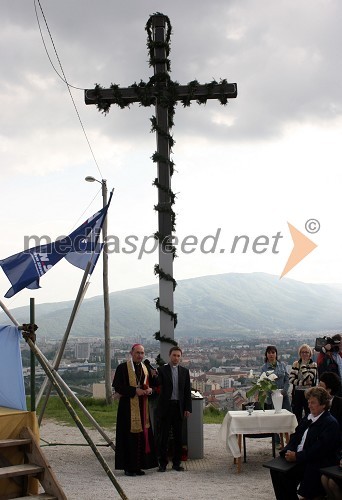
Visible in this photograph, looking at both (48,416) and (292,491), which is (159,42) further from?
(48,416)

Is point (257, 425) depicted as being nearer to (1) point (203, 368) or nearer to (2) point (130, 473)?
(2) point (130, 473)

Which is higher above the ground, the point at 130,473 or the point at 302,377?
the point at 302,377

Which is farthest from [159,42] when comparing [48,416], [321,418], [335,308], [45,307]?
[45,307]

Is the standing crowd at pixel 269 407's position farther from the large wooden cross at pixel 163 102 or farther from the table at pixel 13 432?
the table at pixel 13 432

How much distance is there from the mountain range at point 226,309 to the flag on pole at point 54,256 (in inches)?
1343

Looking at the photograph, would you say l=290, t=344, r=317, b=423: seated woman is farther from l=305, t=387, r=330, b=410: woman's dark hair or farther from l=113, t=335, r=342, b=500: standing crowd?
l=305, t=387, r=330, b=410: woman's dark hair

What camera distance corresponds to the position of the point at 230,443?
27.0ft

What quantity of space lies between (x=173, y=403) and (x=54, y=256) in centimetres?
246

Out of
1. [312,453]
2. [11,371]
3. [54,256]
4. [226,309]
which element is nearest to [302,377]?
[312,453]

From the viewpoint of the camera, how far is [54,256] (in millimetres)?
8781

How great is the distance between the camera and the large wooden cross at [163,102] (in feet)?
29.5

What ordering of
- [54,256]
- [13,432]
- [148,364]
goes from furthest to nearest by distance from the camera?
[54,256] → [148,364] → [13,432]

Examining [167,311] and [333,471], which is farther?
[167,311]

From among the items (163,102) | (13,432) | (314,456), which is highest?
(163,102)
